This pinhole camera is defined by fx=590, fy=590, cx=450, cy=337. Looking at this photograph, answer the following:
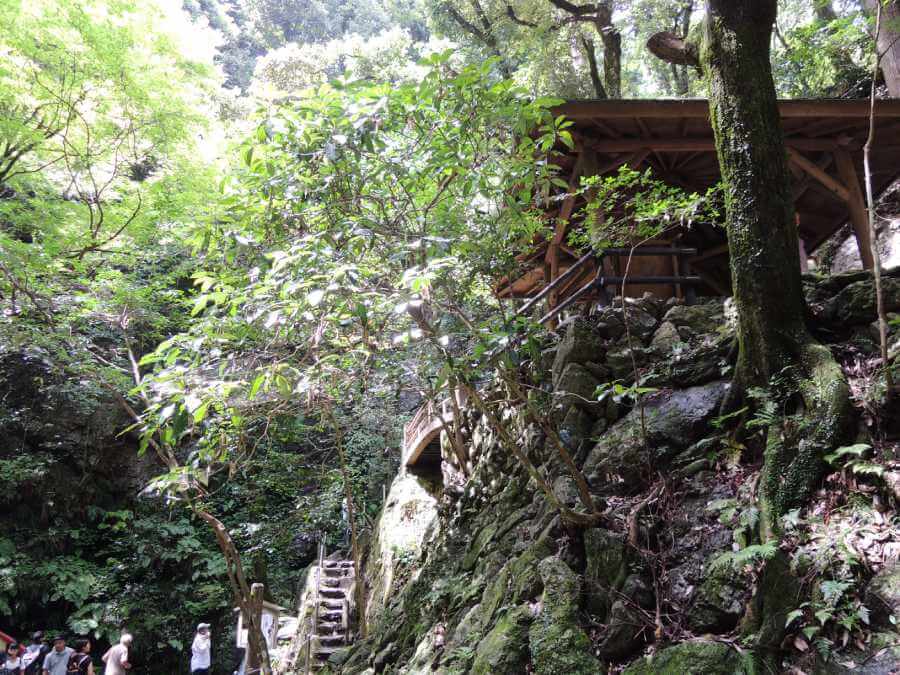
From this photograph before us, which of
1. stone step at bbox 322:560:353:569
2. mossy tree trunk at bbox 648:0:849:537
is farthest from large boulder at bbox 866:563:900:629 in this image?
stone step at bbox 322:560:353:569

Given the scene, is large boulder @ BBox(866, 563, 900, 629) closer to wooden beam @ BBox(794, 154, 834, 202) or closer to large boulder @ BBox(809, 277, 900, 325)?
large boulder @ BBox(809, 277, 900, 325)

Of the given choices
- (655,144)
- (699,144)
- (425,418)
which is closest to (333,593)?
(425,418)

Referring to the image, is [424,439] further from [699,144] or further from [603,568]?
[603,568]

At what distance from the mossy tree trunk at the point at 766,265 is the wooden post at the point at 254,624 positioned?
20.5 ft

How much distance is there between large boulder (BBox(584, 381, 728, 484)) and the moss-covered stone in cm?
94

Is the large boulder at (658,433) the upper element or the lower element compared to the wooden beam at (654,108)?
lower

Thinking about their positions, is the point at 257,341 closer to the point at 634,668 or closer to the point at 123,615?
the point at 634,668

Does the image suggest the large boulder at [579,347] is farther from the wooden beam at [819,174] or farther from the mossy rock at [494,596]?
the wooden beam at [819,174]

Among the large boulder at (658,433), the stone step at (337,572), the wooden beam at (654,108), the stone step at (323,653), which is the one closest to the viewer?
the large boulder at (658,433)

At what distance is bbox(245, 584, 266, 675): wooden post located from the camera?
7316mm

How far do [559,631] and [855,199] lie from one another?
765 centimetres

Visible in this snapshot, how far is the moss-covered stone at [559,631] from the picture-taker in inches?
147

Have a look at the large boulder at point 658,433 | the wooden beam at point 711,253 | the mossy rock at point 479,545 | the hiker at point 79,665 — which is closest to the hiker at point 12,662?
the hiker at point 79,665

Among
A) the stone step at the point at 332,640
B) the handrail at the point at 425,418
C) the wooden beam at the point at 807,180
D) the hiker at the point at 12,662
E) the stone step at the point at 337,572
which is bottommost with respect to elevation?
the stone step at the point at 332,640
